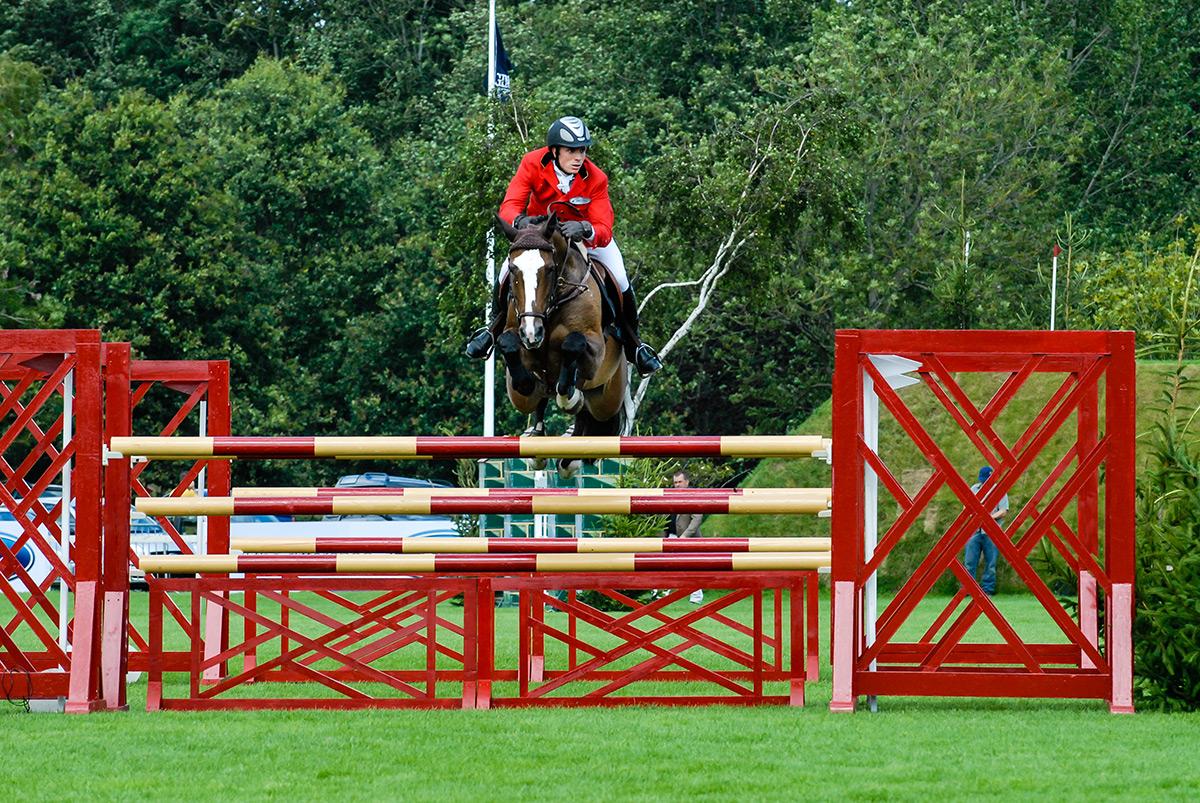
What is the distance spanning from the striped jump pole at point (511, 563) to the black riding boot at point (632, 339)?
1697mm

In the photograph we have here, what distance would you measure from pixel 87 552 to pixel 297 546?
2.18 m

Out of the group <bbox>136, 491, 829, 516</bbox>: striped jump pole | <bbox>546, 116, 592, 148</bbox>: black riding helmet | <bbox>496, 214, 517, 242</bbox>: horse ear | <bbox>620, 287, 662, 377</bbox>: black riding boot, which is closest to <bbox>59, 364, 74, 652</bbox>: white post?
<bbox>136, 491, 829, 516</bbox>: striped jump pole

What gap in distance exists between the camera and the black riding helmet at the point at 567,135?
1053 cm

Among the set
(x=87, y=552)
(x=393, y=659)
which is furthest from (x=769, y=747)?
(x=393, y=659)

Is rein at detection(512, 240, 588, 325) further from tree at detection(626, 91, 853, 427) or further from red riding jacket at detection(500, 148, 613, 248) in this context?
tree at detection(626, 91, 853, 427)

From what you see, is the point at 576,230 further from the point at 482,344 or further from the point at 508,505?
the point at 508,505

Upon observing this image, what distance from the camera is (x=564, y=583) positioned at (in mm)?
9812

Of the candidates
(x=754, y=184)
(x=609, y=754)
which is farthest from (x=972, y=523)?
(x=754, y=184)

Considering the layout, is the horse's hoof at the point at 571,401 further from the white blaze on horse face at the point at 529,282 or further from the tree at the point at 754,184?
the tree at the point at 754,184

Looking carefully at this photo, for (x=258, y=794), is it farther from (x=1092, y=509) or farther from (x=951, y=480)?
(x=1092, y=509)

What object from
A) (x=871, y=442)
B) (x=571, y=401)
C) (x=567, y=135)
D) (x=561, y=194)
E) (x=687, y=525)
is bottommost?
(x=687, y=525)

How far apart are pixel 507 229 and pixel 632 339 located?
138cm

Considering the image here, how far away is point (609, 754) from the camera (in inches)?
304

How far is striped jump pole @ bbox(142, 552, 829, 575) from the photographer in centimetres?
951
